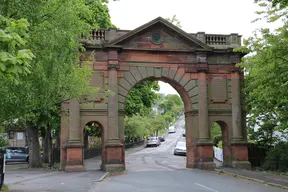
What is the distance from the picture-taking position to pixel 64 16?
423 inches

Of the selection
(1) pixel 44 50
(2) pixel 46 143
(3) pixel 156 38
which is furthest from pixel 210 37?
(1) pixel 44 50

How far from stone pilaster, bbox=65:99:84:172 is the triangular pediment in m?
4.75

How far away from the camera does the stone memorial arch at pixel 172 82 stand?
2264cm

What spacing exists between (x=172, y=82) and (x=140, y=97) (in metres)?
10.9

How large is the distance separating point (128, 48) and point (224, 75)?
21.3 ft

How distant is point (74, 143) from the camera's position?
22.0 m

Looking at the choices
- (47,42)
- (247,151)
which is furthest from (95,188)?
(247,151)

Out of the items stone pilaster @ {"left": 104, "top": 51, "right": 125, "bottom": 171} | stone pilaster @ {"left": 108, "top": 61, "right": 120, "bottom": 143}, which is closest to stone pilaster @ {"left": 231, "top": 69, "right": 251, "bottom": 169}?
stone pilaster @ {"left": 104, "top": 51, "right": 125, "bottom": 171}

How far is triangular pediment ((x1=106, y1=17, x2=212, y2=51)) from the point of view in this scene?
2364 cm

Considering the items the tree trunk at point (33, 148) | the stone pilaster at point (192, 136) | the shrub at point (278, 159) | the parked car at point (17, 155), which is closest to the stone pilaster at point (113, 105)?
the stone pilaster at point (192, 136)

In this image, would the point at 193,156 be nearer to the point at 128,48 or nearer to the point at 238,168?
the point at 238,168

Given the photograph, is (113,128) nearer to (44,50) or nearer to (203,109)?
(203,109)

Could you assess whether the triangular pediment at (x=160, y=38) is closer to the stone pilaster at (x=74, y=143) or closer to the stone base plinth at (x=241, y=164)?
the stone pilaster at (x=74, y=143)

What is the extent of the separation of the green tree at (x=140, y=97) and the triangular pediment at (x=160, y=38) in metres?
7.98
